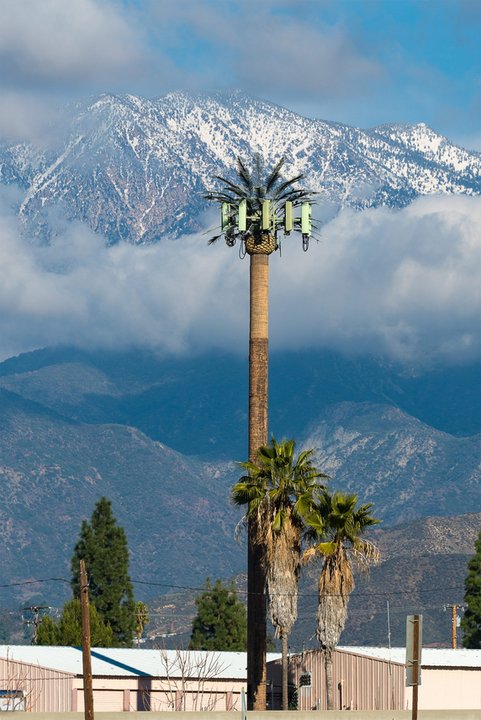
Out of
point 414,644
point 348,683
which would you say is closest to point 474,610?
point 348,683

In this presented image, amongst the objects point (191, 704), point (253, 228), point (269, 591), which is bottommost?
point (191, 704)

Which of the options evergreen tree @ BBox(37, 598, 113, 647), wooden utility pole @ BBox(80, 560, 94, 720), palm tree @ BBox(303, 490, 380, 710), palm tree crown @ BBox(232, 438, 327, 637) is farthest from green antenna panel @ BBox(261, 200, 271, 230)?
evergreen tree @ BBox(37, 598, 113, 647)

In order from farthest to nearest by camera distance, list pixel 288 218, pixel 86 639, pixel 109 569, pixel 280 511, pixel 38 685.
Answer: pixel 109 569, pixel 38 685, pixel 288 218, pixel 280 511, pixel 86 639

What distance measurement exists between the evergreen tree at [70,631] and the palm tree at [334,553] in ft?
→ 176

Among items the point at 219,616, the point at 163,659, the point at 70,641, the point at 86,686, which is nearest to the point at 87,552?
the point at 219,616

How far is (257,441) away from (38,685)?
21.9 m

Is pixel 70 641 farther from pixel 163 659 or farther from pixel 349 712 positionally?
pixel 349 712

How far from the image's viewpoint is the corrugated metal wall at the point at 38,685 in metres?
94.1

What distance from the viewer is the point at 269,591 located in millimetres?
78625

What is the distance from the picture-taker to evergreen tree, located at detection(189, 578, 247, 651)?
173m

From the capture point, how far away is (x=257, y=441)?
8588cm

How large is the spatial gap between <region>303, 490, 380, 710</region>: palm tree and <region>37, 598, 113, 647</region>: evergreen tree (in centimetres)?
5367

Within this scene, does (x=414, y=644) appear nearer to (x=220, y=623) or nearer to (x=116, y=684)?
(x=116, y=684)

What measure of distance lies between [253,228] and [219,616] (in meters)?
92.4
